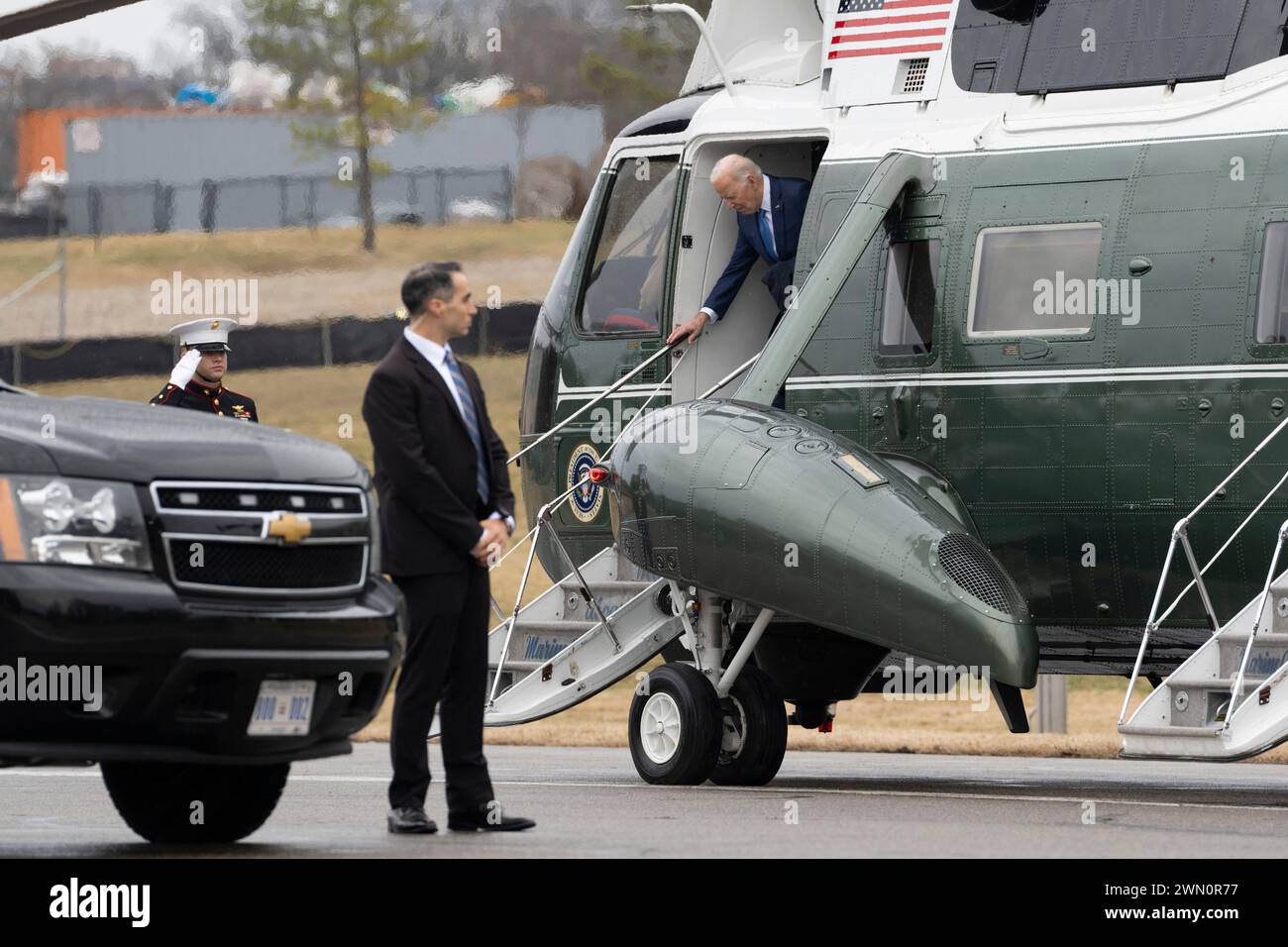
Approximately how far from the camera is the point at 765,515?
12469mm

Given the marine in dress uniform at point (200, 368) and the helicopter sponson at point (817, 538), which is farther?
the marine in dress uniform at point (200, 368)

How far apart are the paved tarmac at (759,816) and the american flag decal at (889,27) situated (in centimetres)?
405

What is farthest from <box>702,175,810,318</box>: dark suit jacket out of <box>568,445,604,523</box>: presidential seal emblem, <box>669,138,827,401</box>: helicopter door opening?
<box>568,445,604,523</box>: presidential seal emblem

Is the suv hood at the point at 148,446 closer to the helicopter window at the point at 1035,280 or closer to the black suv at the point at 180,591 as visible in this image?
the black suv at the point at 180,591

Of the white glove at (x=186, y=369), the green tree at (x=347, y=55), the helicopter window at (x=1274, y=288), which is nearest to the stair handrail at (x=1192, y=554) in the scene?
the helicopter window at (x=1274, y=288)

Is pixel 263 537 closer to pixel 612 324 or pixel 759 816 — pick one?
pixel 759 816

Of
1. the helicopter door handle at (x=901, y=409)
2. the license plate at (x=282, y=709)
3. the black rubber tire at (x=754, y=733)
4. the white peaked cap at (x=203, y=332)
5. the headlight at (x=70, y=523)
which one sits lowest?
the black rubber tire at (x=754, y=733)

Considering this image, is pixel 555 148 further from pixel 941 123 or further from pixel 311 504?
pixel 311 504

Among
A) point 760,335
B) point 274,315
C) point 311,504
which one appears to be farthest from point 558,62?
point 311,504

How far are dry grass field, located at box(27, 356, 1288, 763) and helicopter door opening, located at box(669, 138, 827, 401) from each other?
4601 mm

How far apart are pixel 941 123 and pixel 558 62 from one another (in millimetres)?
25698

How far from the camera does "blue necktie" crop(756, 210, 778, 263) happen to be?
1425 centimetres

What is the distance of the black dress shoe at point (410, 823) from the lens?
1007cm

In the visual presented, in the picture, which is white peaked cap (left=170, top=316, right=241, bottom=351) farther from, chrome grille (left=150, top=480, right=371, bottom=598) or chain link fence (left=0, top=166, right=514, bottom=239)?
chain link fence (left=0, top=166, right=514, bottom=239)
